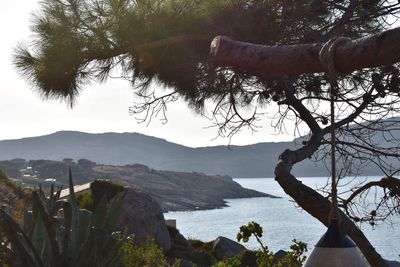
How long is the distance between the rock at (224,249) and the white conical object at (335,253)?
1362 cm

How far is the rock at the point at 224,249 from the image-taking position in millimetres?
15542

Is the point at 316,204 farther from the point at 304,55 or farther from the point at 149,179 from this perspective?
the point at 149,179

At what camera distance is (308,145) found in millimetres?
6633

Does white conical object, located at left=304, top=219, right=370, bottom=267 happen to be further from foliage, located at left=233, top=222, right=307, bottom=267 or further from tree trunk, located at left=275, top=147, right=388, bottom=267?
foliage, located at left=233, top=222, right=307, bottom=267

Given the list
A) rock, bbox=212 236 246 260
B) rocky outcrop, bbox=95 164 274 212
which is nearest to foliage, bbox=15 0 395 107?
rock, bbox=212 236 246 260

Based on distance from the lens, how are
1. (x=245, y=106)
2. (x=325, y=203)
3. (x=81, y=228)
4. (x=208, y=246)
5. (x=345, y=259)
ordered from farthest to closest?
1. (x=208, y=246)
2. (x=245, y=106)
3. (x=325, y=203)
4. (x=81, y=228)
5. (x=345, y=259)

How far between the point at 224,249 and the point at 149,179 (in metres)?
97.2

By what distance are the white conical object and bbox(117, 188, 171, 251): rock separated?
11.6 meters

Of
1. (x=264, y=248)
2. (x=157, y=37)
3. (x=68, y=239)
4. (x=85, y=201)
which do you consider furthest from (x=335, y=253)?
(x=85, y=201)

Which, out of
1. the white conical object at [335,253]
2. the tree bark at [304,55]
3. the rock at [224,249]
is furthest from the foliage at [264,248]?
the rock at [224,249]

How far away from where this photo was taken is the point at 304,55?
7.44ft

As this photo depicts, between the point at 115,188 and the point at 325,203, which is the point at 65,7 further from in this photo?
the point at 115,188

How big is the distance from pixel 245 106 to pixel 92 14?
2316 millimetres

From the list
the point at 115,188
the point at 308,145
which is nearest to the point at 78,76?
the point at 308,145
